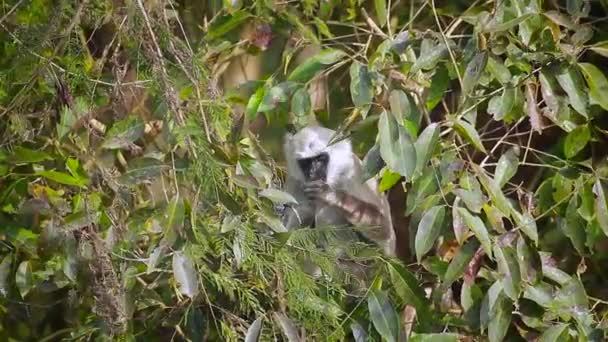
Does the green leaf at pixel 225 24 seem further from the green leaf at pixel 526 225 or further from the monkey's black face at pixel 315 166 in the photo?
the green leaf at pixel 526 225

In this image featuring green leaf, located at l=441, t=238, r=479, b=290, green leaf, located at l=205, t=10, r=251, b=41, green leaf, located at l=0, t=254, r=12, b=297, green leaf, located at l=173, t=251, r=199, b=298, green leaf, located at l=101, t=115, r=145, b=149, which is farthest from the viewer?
green leaf, located at l=205, t=10, r=251, b=41

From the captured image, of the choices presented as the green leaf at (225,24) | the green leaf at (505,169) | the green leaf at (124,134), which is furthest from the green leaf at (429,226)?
the green leaf at (225,24)

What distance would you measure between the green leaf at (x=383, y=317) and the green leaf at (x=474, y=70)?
455 millimetres

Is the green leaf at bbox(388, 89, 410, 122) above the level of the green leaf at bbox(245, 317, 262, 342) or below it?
above

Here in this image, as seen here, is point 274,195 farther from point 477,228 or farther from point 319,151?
point 319,151

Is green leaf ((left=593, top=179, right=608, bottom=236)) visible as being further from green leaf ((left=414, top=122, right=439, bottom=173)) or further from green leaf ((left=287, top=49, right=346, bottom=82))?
green leaf ((left=287, top=49, right=346, bottom=82))

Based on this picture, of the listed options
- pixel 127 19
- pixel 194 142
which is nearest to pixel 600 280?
pixel 194 142

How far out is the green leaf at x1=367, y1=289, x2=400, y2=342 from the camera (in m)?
1.90

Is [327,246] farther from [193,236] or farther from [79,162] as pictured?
[79,162]

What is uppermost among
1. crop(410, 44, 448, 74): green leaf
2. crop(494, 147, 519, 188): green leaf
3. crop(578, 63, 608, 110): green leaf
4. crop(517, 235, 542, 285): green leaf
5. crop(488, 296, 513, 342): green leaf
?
crop(410, 44, 448, 74): green leaf

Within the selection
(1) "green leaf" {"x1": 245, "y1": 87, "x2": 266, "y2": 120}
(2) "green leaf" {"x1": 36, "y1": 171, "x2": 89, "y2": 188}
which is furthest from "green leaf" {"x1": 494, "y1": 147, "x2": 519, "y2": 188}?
(2) "green leaf" {"x1": 36, "y1": 171, "x2": 89, "y2": 188}

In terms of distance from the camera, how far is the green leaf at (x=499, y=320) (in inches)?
83.3

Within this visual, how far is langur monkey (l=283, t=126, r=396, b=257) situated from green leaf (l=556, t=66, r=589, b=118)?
65cm

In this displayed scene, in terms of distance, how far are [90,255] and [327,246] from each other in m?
0.48
